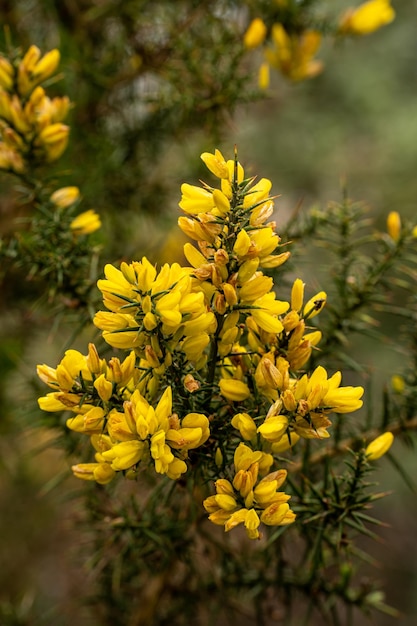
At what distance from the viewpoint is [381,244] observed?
2.84 feet

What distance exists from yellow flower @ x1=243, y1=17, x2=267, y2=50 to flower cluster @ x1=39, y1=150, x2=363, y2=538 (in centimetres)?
60

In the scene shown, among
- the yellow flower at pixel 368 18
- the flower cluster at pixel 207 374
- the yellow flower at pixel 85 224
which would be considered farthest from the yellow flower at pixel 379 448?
the yellow flower at pixel 368 18

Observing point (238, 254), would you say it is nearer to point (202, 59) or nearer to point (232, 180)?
point (232, 180)

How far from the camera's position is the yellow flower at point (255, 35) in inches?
39.8

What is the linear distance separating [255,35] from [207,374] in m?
0.70

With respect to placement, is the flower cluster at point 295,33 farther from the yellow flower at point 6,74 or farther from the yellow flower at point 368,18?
the yellow flower at point 6,74

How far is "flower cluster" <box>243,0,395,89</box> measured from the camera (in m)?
1.06

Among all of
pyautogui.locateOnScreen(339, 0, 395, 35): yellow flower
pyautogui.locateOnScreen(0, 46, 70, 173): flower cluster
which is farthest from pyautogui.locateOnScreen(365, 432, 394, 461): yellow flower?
pyautogui.locateOnScreen(339, 0, 395, 35): yellow flower

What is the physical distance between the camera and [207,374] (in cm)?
56

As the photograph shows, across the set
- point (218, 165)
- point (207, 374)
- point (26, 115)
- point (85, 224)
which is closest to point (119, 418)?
point (207, 374)

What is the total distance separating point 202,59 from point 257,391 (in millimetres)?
751

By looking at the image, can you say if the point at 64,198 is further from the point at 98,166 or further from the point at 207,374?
the point at 207,374

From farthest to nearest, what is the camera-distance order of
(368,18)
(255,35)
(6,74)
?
(368,18)
(255,35)
(6,74)

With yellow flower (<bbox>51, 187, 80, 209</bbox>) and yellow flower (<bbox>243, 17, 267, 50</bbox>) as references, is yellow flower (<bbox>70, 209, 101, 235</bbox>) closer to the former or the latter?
yellow flower (<bbox>51, 187, 80, 209</bbox>)
